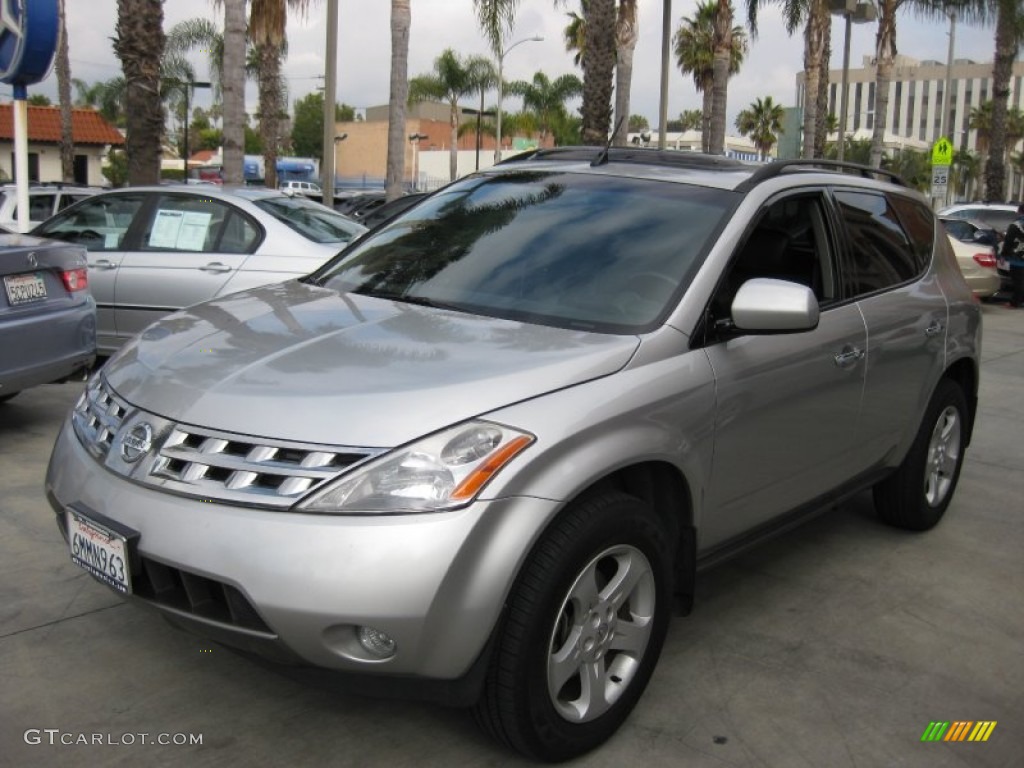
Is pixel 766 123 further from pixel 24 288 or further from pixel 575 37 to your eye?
pixel 24 288

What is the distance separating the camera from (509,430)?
8.64 ft

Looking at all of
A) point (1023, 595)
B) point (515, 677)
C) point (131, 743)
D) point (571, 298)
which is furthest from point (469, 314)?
point (1023, 595)

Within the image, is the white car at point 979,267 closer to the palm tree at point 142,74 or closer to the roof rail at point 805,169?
the palm tree at point 142,74

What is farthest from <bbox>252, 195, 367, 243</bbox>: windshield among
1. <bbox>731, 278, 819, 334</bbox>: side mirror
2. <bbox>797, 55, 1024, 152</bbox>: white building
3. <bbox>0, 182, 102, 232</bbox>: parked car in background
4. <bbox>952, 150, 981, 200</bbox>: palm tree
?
<bbox>797, 55, 1024, 152</bbox>: white building

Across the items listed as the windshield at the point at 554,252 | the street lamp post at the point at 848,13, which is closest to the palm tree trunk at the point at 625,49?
the street lamp post at the point at 848,13

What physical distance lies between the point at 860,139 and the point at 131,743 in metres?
85.2

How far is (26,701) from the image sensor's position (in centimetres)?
311

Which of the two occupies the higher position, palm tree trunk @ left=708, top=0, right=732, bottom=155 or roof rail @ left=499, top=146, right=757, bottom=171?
palm tree trunk @ left=708, top=0, right=732, bottom=155

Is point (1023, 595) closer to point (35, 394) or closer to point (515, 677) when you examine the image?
point (515, 677)

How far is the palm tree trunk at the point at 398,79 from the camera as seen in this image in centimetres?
1888

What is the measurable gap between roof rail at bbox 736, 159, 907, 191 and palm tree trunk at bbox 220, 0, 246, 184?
12.4 m

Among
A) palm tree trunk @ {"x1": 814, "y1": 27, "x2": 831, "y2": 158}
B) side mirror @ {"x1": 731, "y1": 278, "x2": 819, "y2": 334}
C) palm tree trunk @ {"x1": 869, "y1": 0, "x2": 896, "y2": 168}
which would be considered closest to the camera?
side mirror @ {"x1": 731, "y1": 278, "x2": 819, "y2": 334}

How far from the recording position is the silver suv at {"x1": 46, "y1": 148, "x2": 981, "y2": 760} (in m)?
2.50

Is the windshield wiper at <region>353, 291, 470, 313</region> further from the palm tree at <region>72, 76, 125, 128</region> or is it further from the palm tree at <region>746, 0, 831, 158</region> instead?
the palm tree at <region>72, 76, 125, 128</region>
